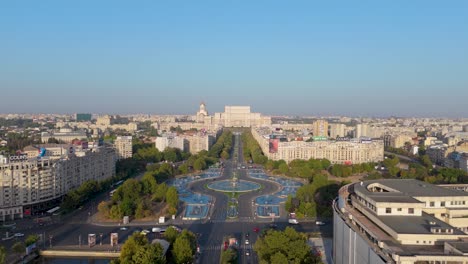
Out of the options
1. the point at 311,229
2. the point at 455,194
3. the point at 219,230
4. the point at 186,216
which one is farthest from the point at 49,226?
the point at 455,194

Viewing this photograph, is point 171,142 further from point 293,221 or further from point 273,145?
point 293,221

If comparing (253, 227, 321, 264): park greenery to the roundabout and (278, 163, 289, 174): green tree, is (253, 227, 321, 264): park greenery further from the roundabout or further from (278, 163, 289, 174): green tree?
(278, 163, 289, 174): green tree

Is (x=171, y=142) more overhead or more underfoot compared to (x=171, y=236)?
more overhead

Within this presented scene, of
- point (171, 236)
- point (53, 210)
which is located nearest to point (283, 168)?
point (53, 210)

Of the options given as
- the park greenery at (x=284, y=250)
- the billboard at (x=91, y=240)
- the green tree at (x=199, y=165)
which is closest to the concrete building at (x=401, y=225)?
the park greenery at (x=284, y=250)

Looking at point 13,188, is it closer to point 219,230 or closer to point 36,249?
point 36,249

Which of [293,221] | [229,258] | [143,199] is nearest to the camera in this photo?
[229,258]
